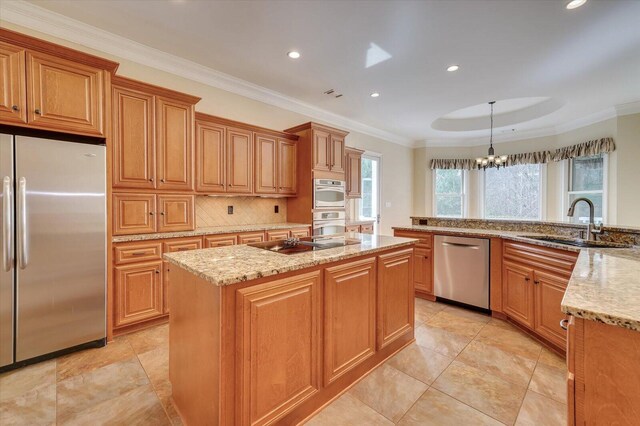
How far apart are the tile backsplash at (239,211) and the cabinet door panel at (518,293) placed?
9.80 ft

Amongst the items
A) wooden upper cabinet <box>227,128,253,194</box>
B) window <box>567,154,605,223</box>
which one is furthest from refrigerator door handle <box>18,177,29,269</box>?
window <box>567,154,605,223</box>

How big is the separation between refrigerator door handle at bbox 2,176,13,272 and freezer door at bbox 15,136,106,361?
40 mm

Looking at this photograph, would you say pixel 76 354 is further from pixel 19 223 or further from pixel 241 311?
pixel 241 311

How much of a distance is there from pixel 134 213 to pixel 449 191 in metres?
6.64

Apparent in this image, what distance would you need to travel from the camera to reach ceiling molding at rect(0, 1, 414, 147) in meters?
2.38

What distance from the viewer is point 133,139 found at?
2676 mm

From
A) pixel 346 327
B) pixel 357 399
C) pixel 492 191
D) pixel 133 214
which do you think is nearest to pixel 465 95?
pixel 492 191

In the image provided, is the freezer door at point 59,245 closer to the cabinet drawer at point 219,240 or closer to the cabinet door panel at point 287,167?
the cabinet drawer at point 219,240

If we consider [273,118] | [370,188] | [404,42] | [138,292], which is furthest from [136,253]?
[370,188]

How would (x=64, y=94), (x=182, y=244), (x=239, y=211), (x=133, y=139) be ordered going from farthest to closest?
(x=239, y=211) < (x=182, y=244) < (x=133, y=139) < (x=64, y=94)

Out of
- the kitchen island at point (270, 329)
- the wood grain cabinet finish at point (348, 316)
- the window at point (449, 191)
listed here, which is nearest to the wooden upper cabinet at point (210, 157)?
the kitchen island at point (270, 329)

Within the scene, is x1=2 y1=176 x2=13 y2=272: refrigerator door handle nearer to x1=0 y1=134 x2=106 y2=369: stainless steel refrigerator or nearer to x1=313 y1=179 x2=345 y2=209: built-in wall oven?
x1=0 y1=134 x2=106 y2=369: stainless steel refrigerator

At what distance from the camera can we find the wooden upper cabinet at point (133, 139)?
8.45ft

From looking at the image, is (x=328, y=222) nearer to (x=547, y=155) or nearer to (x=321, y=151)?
(x=321, y=151)
